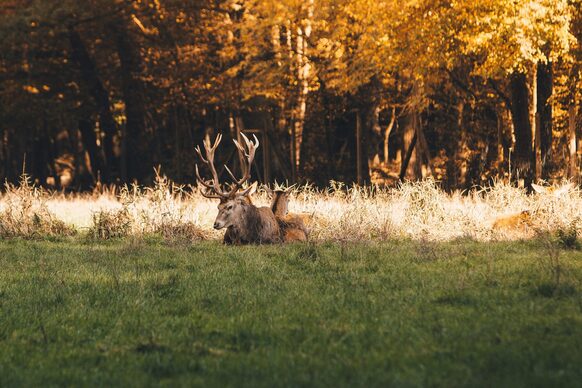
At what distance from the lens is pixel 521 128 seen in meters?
21.4

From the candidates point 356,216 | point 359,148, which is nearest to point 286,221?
point 356,216

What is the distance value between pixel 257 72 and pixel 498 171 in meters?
7.86

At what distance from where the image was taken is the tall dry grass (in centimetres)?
1448

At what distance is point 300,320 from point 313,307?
531mm

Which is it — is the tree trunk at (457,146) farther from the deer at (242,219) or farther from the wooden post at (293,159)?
the deer at (242,219)

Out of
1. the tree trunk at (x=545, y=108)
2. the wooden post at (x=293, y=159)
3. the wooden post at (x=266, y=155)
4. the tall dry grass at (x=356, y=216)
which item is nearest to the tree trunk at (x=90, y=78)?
the wooden post at (x=293, y=159)

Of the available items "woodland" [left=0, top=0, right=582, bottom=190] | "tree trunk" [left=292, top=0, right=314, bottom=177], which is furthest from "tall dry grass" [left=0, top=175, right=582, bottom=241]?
"tree trunk" [left=292, top=0, right=314, bottom=177]

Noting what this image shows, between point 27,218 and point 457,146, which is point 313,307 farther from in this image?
point 457,146

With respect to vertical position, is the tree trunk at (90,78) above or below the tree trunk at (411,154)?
above

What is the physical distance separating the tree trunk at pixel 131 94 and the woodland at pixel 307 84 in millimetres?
80

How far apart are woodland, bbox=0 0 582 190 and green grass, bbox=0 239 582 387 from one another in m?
7.60

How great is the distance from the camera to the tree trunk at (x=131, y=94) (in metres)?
35.9

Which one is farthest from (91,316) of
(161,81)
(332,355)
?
(161,81)

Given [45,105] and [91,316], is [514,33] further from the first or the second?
[45,105]
